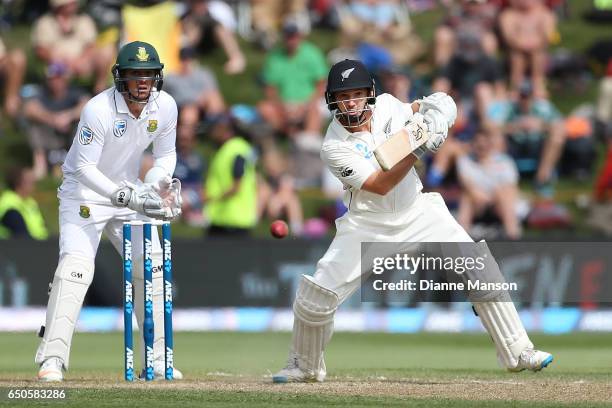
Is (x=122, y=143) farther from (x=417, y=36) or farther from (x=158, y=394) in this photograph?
(x=417, y=36)

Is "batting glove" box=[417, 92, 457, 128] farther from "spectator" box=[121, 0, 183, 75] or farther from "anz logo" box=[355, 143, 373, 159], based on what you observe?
"spectator" box=[121, 0, 183, 75]

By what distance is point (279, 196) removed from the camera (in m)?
12.7

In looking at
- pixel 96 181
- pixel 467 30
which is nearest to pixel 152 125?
pixel 96 181

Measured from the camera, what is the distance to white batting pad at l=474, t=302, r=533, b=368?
688 cm

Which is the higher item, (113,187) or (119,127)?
(119,127)

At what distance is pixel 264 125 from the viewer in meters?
13.2

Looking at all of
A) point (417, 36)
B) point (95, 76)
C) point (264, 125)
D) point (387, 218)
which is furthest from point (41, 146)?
point (387, 218)

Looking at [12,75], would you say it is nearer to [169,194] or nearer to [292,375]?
[169,194]

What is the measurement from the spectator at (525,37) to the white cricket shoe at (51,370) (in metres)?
Result: 7.85

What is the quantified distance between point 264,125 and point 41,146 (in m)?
2.18

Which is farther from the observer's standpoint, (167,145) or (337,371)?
(337,371)

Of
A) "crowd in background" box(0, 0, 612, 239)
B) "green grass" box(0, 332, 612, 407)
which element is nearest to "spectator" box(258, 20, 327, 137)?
"crowd in background" box(0, 0, 612, 239)

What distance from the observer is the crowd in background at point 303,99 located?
41.2 ft

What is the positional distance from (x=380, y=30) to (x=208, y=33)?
1804 mm
